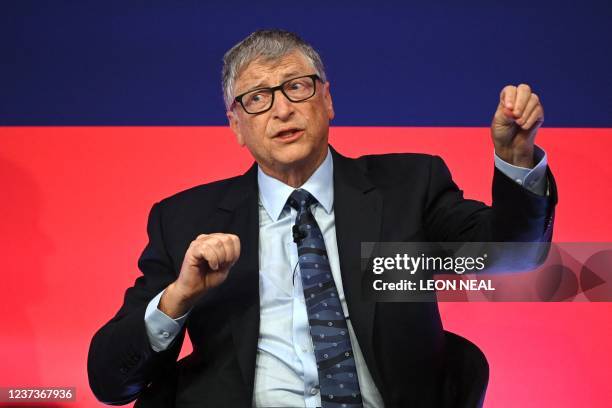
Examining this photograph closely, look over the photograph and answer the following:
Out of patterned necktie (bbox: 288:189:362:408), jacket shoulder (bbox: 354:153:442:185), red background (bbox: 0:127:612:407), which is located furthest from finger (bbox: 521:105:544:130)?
red background (bbox: 0:127:612:407)

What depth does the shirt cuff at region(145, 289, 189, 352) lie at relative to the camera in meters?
1.66

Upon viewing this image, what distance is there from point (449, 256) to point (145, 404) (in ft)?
2.36

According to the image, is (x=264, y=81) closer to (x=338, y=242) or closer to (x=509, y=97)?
(x=338, y=242)

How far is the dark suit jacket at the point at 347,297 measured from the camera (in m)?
1.67

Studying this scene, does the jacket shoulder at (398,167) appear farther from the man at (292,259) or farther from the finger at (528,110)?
the finger at (528,110)

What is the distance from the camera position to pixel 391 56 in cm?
283

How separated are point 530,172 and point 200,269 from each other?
65cm

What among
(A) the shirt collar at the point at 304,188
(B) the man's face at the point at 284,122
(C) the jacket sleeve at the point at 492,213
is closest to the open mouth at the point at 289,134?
(B) the man's face at the point at 284,122

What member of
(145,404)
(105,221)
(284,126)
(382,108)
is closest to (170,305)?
(145,404)

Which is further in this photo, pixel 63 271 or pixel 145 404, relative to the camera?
pixel 63 271

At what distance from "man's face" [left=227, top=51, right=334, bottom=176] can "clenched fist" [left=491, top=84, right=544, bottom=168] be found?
491 millimetres

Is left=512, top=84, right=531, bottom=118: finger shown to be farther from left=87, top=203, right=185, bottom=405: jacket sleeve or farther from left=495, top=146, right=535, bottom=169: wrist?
left=87, top=203, right=185, bottom=405: jacket sleeve

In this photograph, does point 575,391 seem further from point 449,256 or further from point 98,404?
point 98,404

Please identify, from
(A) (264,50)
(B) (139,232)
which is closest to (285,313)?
(A) (264,50)
